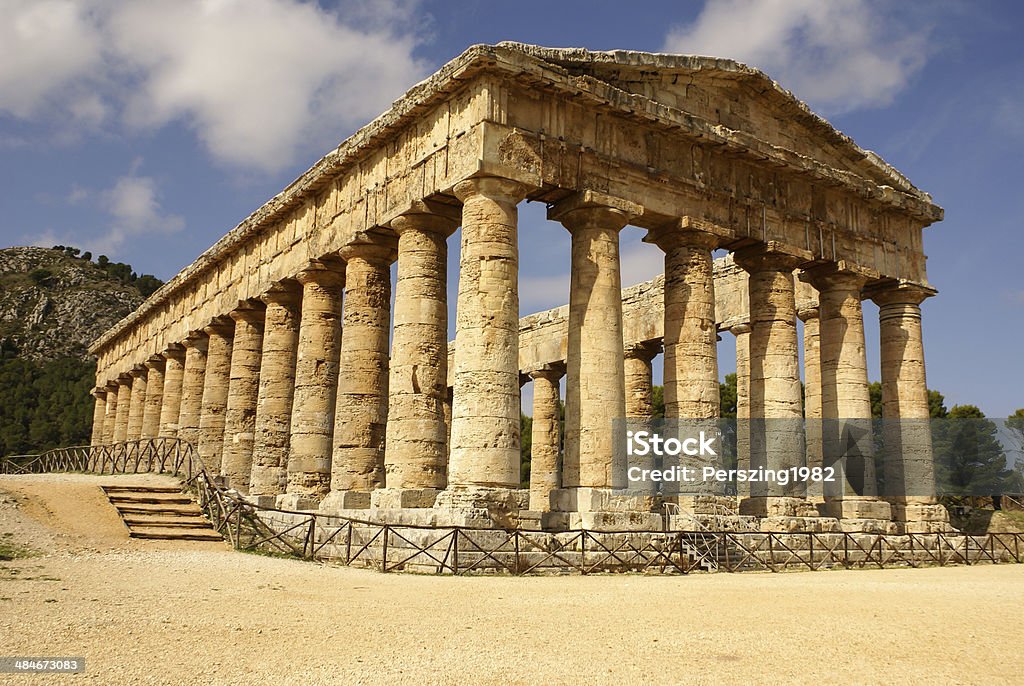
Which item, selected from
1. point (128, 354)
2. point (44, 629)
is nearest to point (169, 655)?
point (44, 629)

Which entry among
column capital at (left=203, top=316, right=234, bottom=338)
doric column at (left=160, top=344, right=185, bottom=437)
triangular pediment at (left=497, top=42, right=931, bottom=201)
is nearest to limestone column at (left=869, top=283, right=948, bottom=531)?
triangular pediment at (left=497, top=42, right=931, bottom=201)

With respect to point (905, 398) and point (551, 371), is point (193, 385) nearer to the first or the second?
point (551, 371)

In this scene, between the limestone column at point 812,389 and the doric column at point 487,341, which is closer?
the doric column at point 487,341

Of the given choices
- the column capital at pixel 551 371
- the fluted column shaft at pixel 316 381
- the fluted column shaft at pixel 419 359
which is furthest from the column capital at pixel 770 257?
the fluted column shaft at pixel 316 381

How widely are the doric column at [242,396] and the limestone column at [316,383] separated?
14.9ft

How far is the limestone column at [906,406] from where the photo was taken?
24.4 metres

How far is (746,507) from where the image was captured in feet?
74.0

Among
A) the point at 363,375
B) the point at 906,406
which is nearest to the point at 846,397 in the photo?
the point at 906,406

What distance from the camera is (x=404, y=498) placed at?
59.8ft

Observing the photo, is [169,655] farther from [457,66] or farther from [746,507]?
[746,507]

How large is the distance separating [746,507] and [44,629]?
57.4 ft

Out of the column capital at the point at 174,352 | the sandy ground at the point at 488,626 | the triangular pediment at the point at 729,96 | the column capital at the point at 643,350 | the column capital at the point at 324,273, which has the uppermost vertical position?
the triangular pediment at the point at 729,96

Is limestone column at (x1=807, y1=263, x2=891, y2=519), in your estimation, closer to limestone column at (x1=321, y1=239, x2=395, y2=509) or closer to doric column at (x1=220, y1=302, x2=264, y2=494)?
limestone column at (x1=321, y1=239, x2=395, y2=509)

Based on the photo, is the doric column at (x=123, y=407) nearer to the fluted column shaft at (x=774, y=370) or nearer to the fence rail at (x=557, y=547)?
the fence rail at (x=557, y=547)
